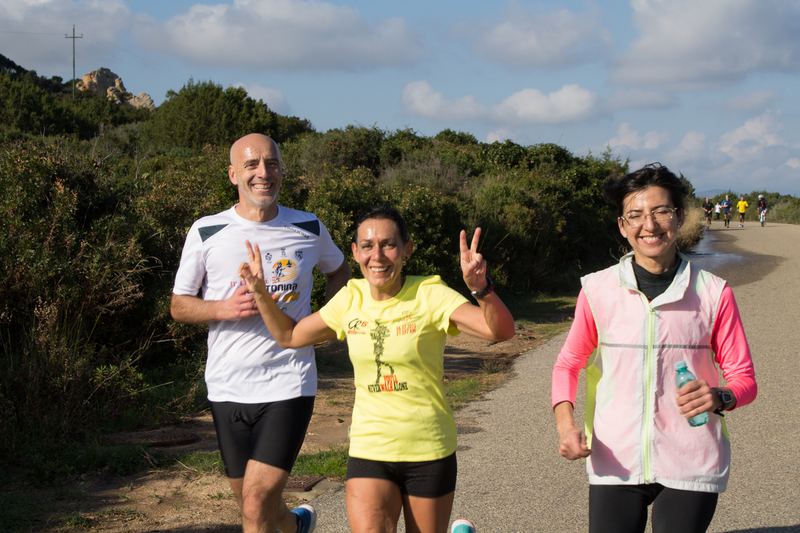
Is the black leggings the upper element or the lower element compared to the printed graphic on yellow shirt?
lower

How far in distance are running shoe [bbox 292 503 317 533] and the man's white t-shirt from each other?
75cm

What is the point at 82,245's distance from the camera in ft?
21.7

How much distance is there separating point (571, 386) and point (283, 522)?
1.66 meters

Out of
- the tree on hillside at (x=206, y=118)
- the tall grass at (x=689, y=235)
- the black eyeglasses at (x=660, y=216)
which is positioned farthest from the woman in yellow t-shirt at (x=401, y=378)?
the tree on hillside at (x=206, y=118)

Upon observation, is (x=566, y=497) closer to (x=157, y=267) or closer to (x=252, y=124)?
(x=157, y=267)

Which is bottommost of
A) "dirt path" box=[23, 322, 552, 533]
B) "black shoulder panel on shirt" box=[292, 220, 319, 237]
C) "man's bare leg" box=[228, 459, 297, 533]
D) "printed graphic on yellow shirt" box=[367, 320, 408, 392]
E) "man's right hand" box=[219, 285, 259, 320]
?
"dirt path" box=[23, 322, 552, 533]

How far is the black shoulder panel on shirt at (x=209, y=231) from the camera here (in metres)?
3.43

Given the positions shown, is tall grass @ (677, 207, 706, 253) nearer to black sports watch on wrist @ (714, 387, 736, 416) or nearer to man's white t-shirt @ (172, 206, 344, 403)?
man's white t-shirt @ (172, 206, 344, 403)

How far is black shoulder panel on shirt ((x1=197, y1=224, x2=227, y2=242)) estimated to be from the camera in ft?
11.3

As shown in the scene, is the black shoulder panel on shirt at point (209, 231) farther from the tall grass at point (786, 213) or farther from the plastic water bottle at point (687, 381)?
the tall grass at point (786, 213)

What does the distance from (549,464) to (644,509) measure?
113 inches

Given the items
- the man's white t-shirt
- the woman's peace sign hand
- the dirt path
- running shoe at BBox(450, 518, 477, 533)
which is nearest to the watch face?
the woman's peace sign hand

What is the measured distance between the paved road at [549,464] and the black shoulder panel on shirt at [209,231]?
→ 1.94 metres

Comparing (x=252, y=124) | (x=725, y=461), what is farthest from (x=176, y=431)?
(x=252, y=124)
